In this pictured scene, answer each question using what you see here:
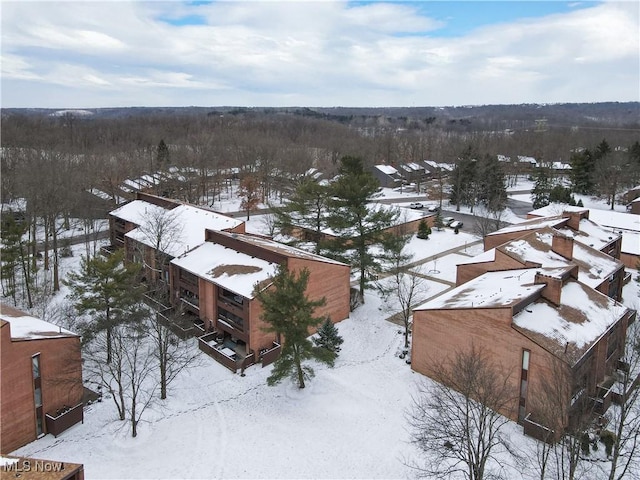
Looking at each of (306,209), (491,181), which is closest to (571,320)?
(306,209)

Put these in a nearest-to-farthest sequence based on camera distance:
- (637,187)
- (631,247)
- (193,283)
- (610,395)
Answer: (610,395) → (193,283) → (631,247) → (637,187)

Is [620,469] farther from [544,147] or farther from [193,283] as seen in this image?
[544,147]

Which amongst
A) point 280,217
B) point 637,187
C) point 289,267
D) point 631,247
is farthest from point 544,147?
point 289,267

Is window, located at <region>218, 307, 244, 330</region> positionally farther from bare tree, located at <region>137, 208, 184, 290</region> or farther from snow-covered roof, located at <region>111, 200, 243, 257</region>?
snow-covered roof, located at <region>111, 200, 243, 257</region>

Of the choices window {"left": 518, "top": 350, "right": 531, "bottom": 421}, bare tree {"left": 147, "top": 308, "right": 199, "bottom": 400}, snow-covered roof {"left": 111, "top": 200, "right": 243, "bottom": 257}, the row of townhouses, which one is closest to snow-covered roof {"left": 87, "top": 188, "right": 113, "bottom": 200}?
snow-covered roof {"left": 111, "top": 200, "right": 243, "bottom": 257}

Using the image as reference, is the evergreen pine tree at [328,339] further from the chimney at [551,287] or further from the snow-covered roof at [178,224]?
the snow-covered roof at [178,224]
